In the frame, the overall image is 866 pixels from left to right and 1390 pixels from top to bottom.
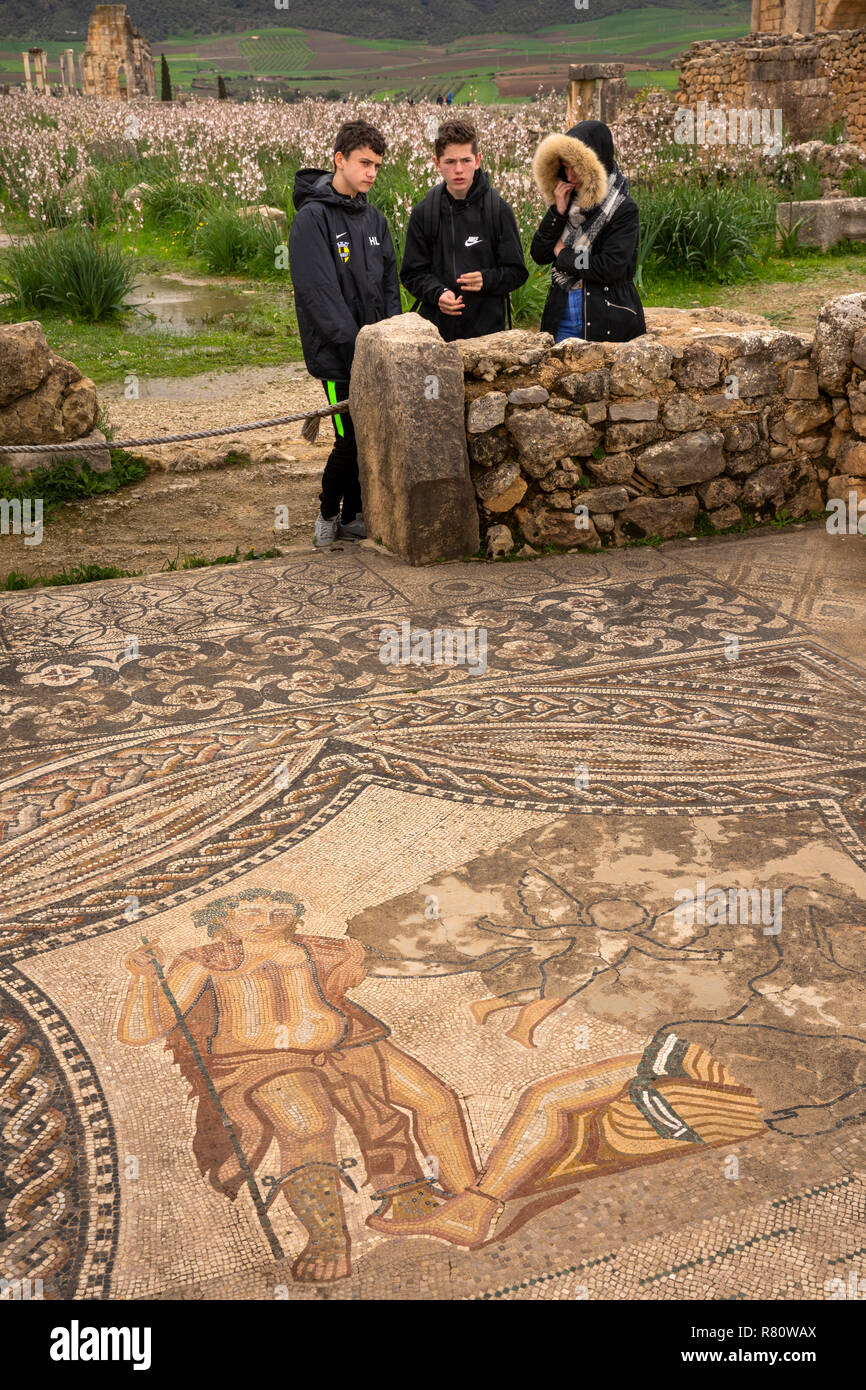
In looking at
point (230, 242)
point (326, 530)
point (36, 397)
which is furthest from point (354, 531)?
point (230, 242)

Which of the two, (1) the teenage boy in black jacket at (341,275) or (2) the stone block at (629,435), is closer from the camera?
(1) the teenage boy in black jacket at (341,275)

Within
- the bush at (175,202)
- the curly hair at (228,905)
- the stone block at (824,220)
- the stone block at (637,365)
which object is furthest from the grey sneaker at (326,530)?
the bush at (175,202)

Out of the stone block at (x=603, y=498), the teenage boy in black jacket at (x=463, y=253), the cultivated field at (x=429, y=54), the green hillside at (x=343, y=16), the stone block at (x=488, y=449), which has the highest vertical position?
the green hillside at (x=343, y=16)

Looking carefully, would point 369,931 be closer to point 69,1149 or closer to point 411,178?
point 69,1149

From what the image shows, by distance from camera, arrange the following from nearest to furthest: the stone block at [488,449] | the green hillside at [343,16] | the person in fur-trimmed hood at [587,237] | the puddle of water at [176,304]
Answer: the person in fur-trimmed hood at [587,237] < the stone block at [488,449] < the puddle of water at [176,304] < the green hillside at [343,16]

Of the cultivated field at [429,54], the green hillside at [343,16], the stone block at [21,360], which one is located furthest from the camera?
the green hillside at [343,16]

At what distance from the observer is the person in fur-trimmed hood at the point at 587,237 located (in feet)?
16.7

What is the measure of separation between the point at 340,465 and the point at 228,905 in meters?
2.99

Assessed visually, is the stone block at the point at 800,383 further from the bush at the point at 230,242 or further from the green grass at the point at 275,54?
the green grass at the point at 275,54

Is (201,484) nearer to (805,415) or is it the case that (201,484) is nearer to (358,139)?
(358,139)

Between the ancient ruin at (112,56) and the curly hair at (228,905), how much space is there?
3484 centimetres

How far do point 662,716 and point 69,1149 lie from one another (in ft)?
7.57

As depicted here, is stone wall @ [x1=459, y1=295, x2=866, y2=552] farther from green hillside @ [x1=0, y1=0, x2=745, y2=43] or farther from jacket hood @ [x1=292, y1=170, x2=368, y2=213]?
green hillside @ [x1=0, y1=0, x2=745, y2=43]
